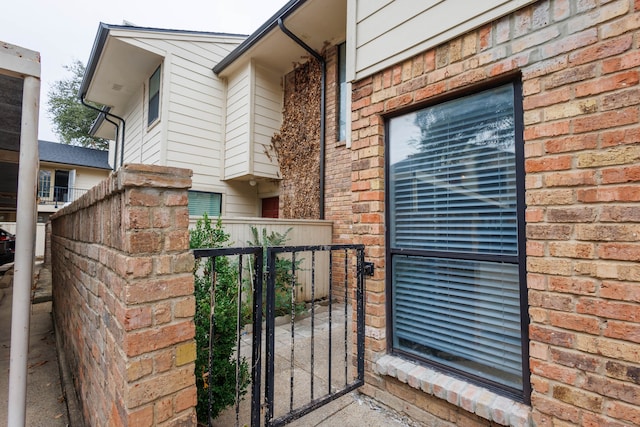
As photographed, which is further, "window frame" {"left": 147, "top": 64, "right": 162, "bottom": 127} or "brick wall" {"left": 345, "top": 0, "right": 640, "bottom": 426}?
"window frame" {"left": 147, "top": 64, "right": 162, "bottom": 127}

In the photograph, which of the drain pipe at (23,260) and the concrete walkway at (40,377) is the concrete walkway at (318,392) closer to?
the drain pipe at (23,260)

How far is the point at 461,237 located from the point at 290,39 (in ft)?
17.1

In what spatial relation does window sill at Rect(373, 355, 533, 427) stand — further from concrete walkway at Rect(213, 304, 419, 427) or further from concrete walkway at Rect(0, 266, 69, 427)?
concrete walkway at Rect(0, 266, 69, 427)

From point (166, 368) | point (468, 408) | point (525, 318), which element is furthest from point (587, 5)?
point (166, 368)

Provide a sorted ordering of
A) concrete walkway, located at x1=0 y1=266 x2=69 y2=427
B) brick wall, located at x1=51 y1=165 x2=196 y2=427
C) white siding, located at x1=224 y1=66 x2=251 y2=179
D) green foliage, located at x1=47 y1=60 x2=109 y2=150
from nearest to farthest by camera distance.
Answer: brick wall, located at x1=51 y1=165 x2=196 y2=427, concrete walkway, located at x1=0 y1=266 x2=69 y2=427, white siding, located at x1=224 y1=66 x2=251 y2=179, green foliage, located at x1=47 y1=60 x2=109 y2=150

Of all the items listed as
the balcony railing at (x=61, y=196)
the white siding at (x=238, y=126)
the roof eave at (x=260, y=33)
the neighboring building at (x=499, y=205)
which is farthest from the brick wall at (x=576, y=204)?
the balcony railing at (x=61, y=196)

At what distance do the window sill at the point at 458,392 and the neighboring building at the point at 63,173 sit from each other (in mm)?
18360

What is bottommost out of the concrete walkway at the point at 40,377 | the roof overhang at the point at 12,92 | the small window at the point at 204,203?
the concrete walkway at the point at 40,377

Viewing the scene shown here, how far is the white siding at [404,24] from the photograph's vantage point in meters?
1.79

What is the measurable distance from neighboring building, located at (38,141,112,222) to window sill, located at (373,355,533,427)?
60.2 ft

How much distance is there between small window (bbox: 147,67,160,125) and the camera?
21.8 ft

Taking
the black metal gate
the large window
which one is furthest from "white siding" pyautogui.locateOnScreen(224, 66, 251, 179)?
the large window

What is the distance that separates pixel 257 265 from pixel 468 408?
141 centimetres

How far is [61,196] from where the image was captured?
56.8ft
